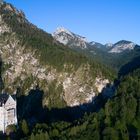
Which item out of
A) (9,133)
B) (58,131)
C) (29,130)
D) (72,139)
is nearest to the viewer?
(72,139)

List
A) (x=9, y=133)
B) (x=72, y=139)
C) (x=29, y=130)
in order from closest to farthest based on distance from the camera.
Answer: (x=72, y=139) < (x=29, y=130) < (x=9, y=133)

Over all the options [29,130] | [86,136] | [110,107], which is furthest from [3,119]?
[86,136]

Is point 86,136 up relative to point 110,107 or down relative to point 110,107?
down

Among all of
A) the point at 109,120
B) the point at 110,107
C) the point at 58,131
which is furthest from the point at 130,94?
the point at 58,131

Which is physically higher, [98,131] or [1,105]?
[1,105]

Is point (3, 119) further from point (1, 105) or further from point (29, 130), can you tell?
point (29, 130)

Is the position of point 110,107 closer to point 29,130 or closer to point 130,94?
point 130,94

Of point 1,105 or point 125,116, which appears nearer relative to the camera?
point 125,116

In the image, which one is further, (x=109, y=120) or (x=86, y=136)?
(x=109, y=120)

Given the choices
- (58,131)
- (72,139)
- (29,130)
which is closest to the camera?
(72,139)
